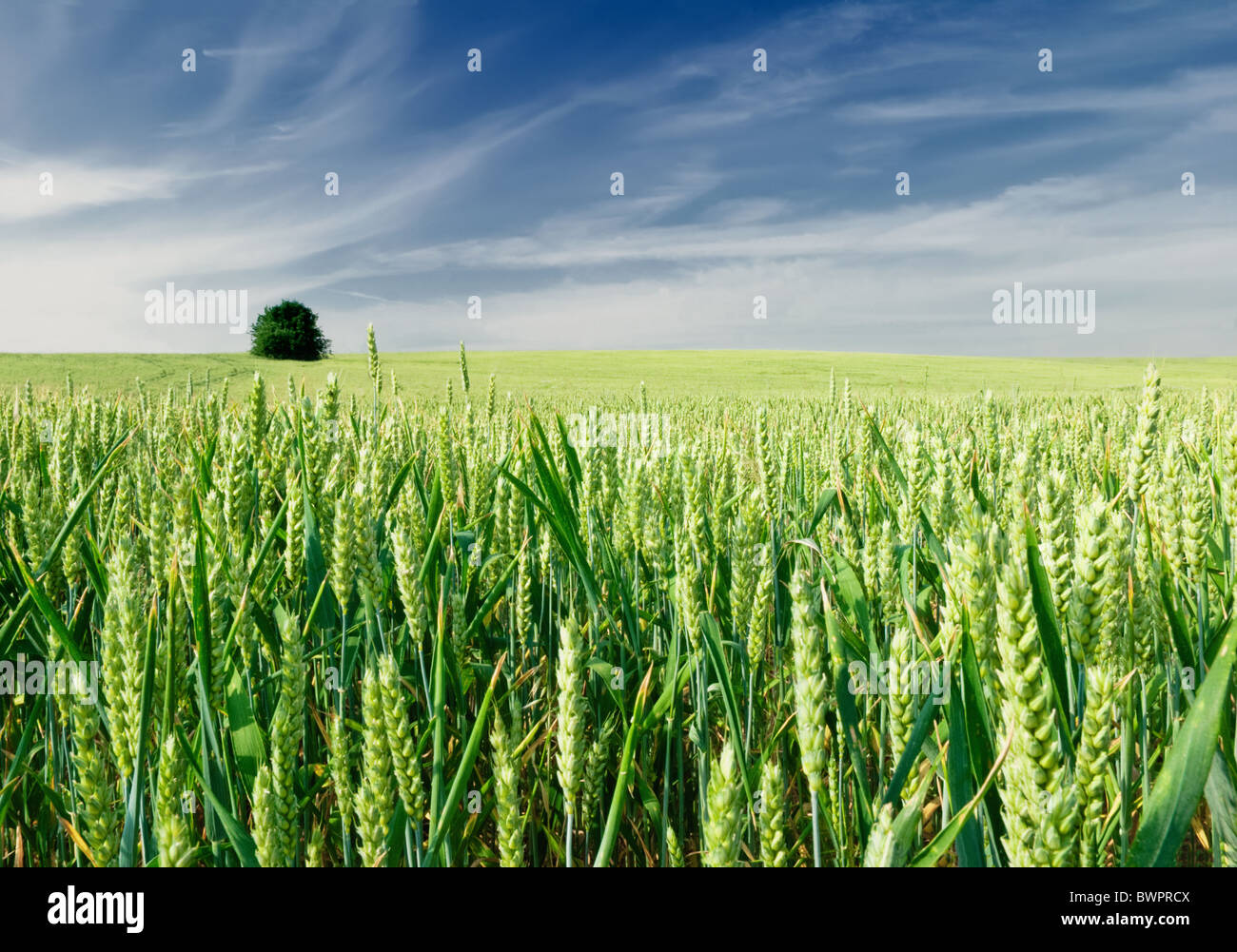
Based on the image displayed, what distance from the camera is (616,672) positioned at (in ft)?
4.92

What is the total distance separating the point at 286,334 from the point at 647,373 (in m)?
26.8

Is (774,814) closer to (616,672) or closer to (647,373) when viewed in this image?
(616,672)

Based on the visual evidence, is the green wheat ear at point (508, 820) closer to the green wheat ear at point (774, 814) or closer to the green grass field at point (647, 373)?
the green wheat ear at point (774, 814)

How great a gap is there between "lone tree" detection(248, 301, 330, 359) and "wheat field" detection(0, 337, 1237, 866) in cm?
4920

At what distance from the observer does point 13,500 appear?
7.27 ft

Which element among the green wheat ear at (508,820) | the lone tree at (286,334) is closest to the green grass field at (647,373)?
the lone tree at (286,334)

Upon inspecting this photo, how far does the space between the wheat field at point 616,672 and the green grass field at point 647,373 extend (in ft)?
46.7

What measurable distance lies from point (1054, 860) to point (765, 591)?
74cm

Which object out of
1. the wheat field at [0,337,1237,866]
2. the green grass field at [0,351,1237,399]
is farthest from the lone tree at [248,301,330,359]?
the wheat field at [0,337,1237,866]

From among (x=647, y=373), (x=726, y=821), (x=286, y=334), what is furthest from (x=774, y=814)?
(x=286, y=334)

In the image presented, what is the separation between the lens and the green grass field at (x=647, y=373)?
21.3 metres
